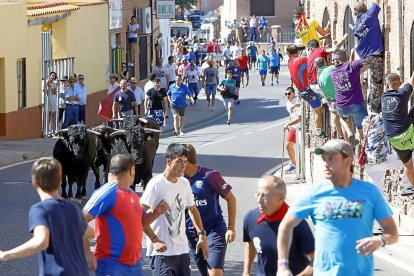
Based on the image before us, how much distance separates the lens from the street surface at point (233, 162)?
16.3 meters

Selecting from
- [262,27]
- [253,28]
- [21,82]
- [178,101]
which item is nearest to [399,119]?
[178,101]

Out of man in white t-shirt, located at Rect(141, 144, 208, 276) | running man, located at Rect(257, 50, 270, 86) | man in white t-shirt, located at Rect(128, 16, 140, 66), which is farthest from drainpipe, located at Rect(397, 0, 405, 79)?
running man, located at Rect(257, 50, 270, 86)

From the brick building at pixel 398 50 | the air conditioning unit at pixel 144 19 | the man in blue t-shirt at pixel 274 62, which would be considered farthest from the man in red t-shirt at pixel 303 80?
the man in blue t-shirt at pixel 274 62

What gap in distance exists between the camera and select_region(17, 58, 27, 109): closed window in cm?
3409

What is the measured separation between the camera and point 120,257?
10.7m

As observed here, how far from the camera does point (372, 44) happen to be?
2052 centimetres

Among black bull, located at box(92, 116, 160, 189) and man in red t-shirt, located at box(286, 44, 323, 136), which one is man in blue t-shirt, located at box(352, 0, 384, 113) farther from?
black bull, located at box(92, 116, 160, 189)

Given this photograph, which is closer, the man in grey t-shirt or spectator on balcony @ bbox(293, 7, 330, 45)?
spectator on balcony @ bbox(293, 7, 330, 45)

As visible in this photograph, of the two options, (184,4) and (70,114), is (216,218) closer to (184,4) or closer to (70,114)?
(70,114)

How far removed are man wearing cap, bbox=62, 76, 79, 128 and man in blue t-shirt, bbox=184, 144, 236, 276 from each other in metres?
21.6

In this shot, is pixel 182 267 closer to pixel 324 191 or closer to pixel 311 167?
pixel 324 191

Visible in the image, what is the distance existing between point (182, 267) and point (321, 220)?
286 centimetres

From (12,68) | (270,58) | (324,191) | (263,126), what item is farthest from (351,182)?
(270,58)

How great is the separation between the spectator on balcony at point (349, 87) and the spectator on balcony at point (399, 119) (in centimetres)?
271
